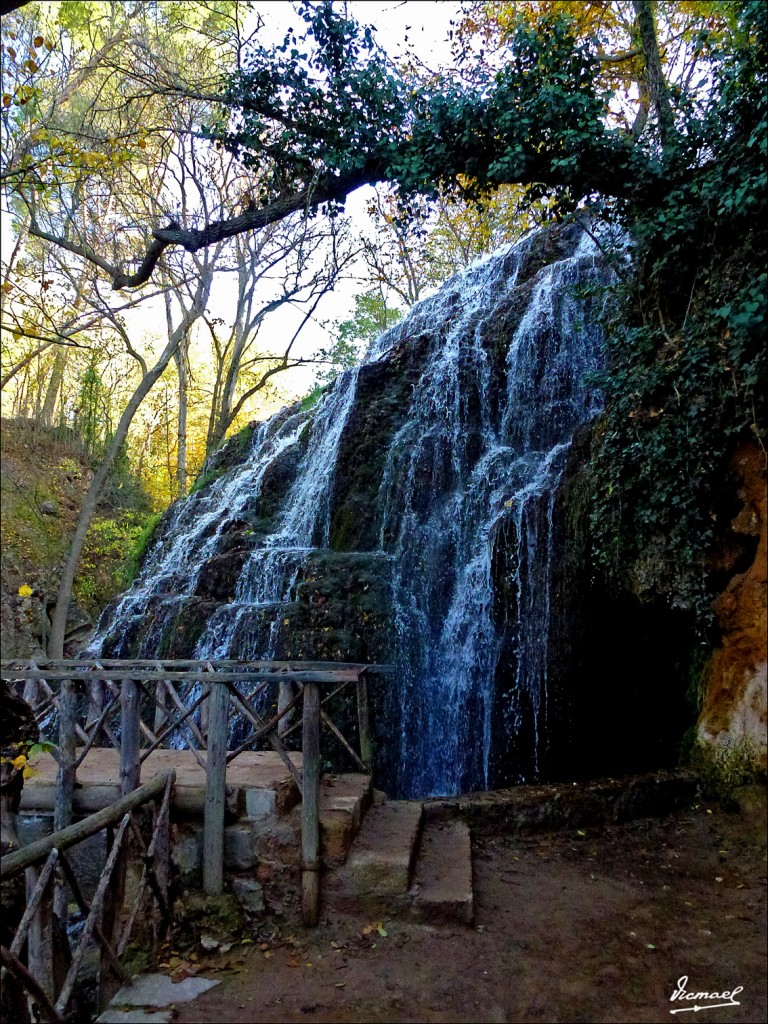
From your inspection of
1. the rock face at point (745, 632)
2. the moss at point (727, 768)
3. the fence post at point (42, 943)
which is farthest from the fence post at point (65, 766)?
the rock face at point (745, 632)

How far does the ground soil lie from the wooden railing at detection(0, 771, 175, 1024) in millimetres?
535

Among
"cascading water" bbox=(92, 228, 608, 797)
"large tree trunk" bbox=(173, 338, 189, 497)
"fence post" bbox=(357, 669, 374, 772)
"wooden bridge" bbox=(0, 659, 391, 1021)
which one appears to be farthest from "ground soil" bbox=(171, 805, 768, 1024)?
"large tree trunk" bbox=(173, 338, 189, 497)

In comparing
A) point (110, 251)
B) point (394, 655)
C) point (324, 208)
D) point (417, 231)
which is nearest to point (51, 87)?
point (110, 251)

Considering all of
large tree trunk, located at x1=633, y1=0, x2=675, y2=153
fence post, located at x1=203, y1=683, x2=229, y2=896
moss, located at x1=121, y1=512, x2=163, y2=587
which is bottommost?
fence post, located at x1=203, y1=683, x2=229, y2=896

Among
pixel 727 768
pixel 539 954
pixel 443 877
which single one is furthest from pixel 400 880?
pixel 727 768

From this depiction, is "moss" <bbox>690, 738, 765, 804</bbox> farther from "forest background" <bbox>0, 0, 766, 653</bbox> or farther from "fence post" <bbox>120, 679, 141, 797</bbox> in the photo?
"fence post" <bbox>120, 679, 141, 797</bbox>

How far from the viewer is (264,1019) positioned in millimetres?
3422

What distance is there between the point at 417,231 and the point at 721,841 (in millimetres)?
8438

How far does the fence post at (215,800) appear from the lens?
4.56 metres

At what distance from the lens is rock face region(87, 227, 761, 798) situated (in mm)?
7875

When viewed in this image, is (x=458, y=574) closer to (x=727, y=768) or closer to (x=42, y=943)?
(x=727, y=768)

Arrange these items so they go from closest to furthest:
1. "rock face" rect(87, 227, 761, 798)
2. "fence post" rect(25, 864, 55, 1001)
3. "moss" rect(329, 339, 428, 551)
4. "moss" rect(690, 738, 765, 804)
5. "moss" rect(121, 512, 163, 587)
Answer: "fence post" rect(25, 864, 55, 1001), "moss" rect(690, 738, 765, 804), "rock face" rect(87, 227, 761, 798), "moss" rect(329, 339, 428, 551), "moss" rect(121, 512, 163, 587)

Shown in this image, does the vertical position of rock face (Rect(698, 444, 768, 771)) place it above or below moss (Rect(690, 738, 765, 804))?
above

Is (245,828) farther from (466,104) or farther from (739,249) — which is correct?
(466,104)
